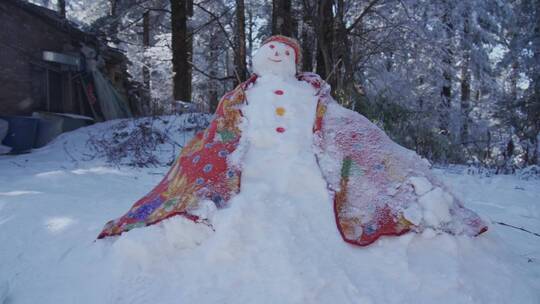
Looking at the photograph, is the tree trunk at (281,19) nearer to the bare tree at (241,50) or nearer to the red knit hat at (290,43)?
the bare tree at (241,50)

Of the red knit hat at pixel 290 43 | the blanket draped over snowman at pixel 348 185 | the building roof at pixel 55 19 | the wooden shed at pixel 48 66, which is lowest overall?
the blanket draped over snowman at pixel 348 185

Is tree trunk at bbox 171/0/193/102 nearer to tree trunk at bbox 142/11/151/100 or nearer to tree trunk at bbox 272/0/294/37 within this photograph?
tree trunk at bbox 142/11/151/100

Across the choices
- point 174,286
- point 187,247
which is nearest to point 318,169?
point 187,247

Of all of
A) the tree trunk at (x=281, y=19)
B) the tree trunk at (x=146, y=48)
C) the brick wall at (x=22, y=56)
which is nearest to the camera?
the tree trunk at (x=281, y=19)

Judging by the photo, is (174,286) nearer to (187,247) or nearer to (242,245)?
(187,247)

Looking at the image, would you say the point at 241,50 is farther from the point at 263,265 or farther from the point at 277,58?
the point at 263,265

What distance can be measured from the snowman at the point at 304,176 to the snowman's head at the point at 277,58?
6.0 inches

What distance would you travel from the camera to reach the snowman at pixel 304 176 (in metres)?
1.94

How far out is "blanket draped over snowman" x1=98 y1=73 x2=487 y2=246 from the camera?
6.36ft

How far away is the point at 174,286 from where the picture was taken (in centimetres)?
167

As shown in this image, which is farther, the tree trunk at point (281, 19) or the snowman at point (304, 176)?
the tree trunk at point (281, 19)

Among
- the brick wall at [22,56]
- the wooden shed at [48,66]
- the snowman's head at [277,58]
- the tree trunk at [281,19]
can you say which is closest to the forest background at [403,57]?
the tree trunk at [281,19]

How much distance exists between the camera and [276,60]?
2.67 metres

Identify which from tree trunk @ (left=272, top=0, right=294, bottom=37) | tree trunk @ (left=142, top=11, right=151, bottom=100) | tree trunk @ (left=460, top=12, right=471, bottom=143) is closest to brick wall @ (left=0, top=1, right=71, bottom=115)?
tree trunk @ (left=142, top=11, right=151, bottom=100)
